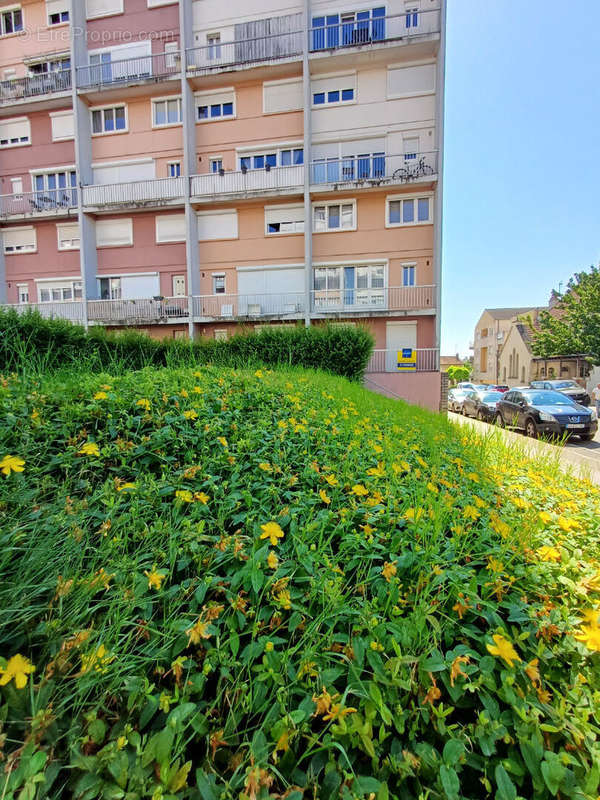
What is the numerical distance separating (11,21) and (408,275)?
22225 millimetres

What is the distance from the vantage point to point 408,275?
49.2ft

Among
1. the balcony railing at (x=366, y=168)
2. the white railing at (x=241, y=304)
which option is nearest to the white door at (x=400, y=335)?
the white railing at (x=241, y=304)

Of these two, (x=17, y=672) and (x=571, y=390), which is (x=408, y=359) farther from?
(x=17, y=672)

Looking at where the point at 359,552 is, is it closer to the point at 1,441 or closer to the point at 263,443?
the point at 263,443

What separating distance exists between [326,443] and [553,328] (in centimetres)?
3184

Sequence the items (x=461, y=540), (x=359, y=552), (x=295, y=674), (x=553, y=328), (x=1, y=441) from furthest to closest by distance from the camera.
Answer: (x=553, y=328), (x=1, y=441), (x=461, y=540), (x=359, y=552), (x=295, y=674)

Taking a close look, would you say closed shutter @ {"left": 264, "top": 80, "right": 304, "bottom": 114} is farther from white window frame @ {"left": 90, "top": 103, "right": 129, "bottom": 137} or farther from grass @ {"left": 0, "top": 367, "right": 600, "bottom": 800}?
grass @ {"left": 0, "top": 367, "right": 600, "bottom": 800}

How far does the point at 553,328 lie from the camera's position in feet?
90.4

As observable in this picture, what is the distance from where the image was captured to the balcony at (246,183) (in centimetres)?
1447

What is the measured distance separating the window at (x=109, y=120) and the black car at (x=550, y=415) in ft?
63.7

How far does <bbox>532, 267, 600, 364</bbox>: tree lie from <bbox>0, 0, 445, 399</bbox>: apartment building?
17545 mm

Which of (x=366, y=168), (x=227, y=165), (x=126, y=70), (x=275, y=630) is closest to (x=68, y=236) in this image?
(x=126, y=70)

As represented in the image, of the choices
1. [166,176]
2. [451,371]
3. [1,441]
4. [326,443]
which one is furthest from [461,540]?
[451,371]

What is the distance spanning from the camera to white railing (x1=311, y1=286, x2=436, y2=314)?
1449 cm
